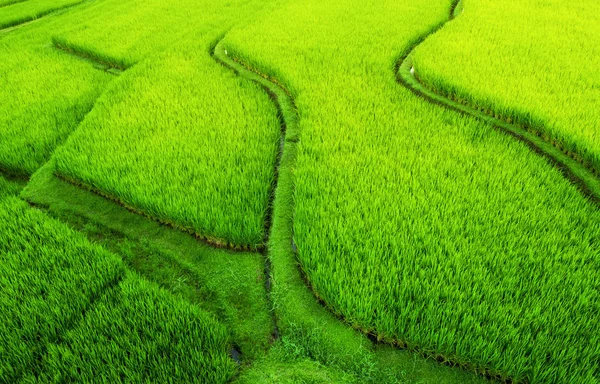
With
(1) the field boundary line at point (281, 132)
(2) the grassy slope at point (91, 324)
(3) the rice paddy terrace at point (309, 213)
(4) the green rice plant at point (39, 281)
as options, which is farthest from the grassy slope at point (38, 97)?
(1) the field boundary line at point (281, 132)

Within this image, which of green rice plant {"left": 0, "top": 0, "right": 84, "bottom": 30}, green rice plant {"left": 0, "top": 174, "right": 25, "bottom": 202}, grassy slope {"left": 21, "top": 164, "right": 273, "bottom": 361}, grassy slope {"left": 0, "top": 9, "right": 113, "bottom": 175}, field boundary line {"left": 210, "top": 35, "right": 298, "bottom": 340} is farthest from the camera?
green rice plant {"left": 0, "top": 0, "right": 84, "bottom": 30}

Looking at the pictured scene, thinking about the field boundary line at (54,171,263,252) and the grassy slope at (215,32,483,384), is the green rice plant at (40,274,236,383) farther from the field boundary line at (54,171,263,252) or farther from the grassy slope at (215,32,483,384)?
the field boundary line at (54,171,263,252)

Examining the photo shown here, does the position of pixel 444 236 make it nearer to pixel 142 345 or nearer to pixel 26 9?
pixel 142 345

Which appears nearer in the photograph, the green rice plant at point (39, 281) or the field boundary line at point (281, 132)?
the green rice plant at point (39, 281)

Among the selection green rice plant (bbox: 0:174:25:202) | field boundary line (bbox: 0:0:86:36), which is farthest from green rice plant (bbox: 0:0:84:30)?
green rice plant (bbox: 0:174:25:202)

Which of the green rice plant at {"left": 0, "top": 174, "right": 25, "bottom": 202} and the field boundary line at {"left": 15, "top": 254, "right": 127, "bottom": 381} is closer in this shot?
the field boundary line at {"left": 15, "top": 254, "right": 127, "bottom": 381}

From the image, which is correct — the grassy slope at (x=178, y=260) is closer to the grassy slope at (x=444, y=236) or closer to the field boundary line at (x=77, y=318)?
the field boundary line at (x=77, y=318)
